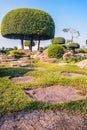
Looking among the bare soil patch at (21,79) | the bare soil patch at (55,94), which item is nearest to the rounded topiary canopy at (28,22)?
the bare soil patch at (21,79)

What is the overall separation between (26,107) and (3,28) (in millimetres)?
29374

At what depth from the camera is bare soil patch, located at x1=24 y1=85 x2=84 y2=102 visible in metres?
4.23

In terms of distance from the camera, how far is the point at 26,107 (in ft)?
12.1

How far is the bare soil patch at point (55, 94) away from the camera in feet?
13.9

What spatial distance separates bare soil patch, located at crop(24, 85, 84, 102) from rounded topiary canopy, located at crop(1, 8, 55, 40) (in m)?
25.9

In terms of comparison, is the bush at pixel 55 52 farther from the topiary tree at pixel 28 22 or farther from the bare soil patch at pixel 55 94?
the bare soil patch at pixel 55 94

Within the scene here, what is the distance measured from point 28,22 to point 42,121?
27.9 m

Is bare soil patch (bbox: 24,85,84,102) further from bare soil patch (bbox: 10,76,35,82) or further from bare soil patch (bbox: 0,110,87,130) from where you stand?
bare soil patch (bbox: 10,76,35,82)

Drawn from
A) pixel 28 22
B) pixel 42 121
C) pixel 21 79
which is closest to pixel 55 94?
pixel 42 121

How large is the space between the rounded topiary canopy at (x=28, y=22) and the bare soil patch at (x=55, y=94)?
25.9m

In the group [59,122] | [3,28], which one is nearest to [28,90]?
[59,122]

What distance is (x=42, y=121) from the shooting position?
3.27 m

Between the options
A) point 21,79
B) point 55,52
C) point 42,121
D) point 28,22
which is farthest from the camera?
point 28,22

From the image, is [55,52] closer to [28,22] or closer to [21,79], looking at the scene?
[21,79]
